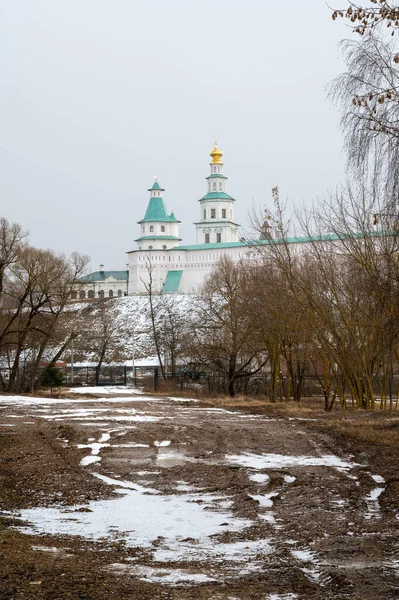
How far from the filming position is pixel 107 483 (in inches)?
426

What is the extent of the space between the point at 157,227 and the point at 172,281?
1357 cm

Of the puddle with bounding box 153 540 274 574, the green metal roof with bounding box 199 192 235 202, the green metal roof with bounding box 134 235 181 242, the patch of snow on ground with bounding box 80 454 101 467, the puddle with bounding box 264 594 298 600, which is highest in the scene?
the green metal roof with bounding box 199 192 235 202

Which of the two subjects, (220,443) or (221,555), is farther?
(220,443)

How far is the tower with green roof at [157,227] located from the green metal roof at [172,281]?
18.6 ft

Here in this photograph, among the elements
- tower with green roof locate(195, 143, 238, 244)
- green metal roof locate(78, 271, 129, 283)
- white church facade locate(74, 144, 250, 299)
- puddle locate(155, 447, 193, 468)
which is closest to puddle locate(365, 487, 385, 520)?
puddle locate(155, 447, 193, 468)

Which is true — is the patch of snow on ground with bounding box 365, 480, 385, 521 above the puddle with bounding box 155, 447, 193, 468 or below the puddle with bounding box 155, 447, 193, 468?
below

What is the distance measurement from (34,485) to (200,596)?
5.37 m

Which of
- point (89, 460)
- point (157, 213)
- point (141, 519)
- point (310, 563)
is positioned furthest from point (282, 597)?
point (157, 213)

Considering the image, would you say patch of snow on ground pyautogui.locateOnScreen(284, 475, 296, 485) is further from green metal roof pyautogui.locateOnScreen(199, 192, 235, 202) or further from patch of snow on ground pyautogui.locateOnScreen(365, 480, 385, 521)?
green metal roof pyautogui.locateOnScreen(199, 192, 235, 202)

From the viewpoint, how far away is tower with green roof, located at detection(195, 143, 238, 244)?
146m

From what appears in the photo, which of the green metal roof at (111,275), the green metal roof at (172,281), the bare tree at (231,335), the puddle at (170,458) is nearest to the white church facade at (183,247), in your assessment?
the green metal roof at (172,281)

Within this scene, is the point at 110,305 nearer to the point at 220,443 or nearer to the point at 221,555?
the point at 220,443

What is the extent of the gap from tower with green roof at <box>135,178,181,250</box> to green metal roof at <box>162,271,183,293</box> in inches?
223

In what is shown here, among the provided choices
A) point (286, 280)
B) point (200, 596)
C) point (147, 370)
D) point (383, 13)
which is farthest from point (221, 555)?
point (147, 370)
